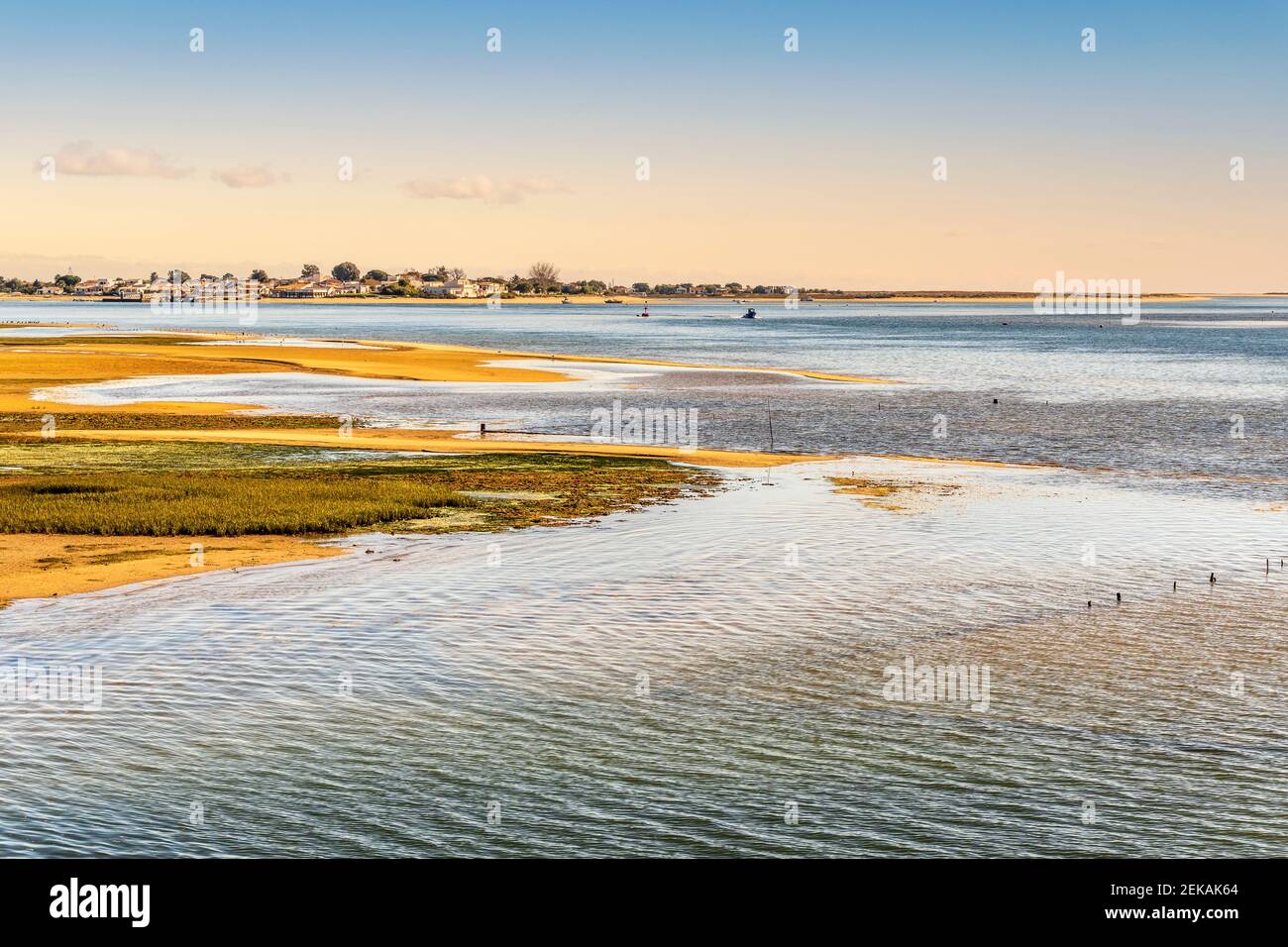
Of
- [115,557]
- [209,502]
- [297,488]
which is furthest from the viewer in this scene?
[297,488]

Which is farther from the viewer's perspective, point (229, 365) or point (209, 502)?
point (229, 365)

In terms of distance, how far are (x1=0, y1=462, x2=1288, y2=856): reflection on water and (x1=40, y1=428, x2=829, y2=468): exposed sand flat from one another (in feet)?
62.7

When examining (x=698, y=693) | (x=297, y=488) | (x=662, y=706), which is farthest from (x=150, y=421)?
(x=662, y=706)

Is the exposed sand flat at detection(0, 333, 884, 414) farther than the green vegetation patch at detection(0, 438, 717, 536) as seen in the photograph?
Yes

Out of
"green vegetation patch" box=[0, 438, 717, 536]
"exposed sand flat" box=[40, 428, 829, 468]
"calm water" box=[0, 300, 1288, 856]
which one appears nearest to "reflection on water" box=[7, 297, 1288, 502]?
"exposed sand flat" box=[40, 428, 829, 468]

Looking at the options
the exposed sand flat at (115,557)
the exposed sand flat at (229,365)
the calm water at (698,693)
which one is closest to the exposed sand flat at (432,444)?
the exposed sand flat at (229,365)

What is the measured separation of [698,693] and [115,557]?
16.4 meters

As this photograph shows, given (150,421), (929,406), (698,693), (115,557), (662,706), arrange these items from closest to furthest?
(662,706) < (698,693) < (115,557) < (150,421) < (929,406)

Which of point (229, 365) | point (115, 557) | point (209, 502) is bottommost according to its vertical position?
point (115, 557)

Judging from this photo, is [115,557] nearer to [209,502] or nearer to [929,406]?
[209,502]

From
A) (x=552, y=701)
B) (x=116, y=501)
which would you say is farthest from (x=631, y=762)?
(x=116, y=501)

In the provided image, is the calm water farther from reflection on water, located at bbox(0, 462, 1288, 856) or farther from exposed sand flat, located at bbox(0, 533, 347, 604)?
exposed sand flat, located at bbox(0, 533, 347, 604)

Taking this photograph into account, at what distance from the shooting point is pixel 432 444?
55.7 meters

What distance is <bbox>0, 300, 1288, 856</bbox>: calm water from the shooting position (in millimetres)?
16422
